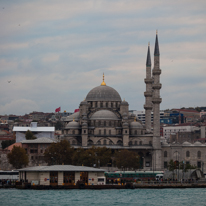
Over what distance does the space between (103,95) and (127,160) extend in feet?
66.9

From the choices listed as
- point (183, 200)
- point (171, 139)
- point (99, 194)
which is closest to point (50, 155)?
point (99, 194)

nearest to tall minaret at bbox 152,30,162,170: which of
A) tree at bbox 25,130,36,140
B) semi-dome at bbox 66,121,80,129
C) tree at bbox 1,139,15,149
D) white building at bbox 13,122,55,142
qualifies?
semi-dome at bbox 66,121,80,129

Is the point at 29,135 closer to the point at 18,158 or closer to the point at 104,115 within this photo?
the point at 104,115

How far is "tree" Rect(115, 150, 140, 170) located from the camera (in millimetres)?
113125

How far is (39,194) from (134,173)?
73.7ft

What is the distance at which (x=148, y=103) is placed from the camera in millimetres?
127000

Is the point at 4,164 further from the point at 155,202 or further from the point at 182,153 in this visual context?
the point at 155,202

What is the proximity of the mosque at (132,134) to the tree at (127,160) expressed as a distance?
15.3 ft

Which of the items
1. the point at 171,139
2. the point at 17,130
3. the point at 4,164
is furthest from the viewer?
the point at 171,139

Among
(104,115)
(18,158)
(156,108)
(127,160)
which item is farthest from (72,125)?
(127,160)

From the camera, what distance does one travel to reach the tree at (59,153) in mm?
111625

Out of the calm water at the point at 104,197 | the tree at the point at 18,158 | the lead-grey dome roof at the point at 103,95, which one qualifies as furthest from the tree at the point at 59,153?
the calm water at the point at 104,197

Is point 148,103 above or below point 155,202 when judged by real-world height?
above

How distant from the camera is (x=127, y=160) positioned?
113812 millimetres
